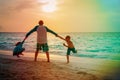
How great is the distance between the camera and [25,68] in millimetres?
9891

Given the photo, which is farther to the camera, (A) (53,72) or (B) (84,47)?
(B) (84,47)

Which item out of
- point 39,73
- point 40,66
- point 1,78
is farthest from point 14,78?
point 40,66

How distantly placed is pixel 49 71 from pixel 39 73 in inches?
15.9

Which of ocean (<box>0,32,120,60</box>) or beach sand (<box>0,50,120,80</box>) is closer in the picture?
beach sand (<box>0,50,120,80</box>)

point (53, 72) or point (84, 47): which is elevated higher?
point (84, 47)

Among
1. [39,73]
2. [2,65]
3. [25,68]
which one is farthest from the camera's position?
[2,65]

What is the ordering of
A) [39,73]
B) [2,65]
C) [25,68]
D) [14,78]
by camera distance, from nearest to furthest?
1. [14,78]
2. [39,73]
3. [25,68]
4. [2,65]

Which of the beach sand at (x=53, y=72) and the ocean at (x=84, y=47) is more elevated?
the ocean at (x=84, y=47)

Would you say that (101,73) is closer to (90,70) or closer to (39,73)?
(90,70)

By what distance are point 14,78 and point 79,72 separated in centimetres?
202

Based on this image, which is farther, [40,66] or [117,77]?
[40,66]

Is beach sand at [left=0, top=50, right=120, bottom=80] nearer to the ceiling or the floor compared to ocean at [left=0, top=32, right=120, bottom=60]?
nearer to the floor

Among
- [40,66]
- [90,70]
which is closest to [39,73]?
[40,66]

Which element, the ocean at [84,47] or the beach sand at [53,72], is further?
the ocean at [84,47]
